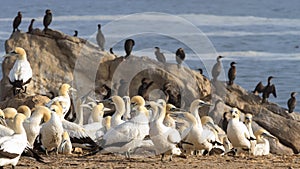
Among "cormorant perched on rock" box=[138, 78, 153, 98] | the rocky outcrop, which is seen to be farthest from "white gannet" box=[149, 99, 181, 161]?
the rocky outcrop

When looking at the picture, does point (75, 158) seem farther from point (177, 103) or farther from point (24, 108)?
point (177, 103)

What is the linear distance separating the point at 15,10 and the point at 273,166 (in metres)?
42.6

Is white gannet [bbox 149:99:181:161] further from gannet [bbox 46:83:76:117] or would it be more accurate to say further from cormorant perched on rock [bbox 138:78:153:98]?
cormorant perched on rock [bbox 138:78:153:98]

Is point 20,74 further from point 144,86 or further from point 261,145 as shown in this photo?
point 261,145

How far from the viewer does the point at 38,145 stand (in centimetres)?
1217

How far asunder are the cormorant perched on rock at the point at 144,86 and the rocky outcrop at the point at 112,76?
4.2 inches

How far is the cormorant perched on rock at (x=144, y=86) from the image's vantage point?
17.8m

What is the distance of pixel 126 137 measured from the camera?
36.6 ft

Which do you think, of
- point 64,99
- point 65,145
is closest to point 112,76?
point 64,99

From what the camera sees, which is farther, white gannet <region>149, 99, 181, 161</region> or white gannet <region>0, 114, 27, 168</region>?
white gannet <region>149, 99, 181, 161</region>

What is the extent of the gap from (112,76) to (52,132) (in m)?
6.72

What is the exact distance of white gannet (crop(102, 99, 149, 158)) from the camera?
36.6 ft

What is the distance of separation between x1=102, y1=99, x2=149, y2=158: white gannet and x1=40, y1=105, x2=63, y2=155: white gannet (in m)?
0.82

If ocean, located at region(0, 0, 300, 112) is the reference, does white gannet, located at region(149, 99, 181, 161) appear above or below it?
below
